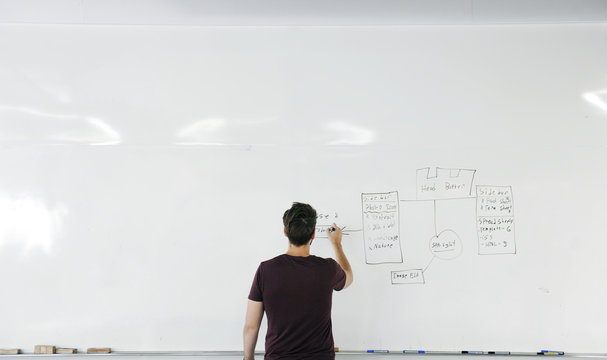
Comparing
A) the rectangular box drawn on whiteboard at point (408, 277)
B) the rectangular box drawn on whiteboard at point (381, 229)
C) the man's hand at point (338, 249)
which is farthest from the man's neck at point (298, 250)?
the rectangular box drawn on whiteboard at point (408, 277)

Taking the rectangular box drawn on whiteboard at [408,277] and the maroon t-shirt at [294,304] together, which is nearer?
the maroon t-shirt at [294,304]

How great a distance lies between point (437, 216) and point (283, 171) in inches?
33.5

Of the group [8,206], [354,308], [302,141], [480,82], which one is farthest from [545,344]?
[8,206]

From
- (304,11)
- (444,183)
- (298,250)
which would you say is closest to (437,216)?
(444,183)

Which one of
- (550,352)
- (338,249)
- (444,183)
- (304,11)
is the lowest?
(550,352)

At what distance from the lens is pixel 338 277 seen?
1784 mm

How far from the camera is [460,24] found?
2229 millimetres

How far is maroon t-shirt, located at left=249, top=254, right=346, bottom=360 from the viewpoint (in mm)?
1619

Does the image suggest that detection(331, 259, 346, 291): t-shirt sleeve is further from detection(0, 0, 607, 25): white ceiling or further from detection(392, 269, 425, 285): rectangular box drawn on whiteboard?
detection(0, 0, 607, 25): white ceiling

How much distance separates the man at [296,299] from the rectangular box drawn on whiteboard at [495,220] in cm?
91

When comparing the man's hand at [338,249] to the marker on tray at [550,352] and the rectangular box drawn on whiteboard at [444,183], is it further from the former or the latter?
the marker on tray at [550,352]

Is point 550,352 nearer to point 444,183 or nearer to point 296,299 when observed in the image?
point 444,183

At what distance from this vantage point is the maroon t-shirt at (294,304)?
162cm

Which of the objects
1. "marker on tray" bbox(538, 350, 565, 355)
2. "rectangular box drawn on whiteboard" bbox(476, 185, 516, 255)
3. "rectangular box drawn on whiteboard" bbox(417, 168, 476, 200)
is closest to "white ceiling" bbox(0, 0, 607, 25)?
"rectangular box drawn on whiteboard" bbox(417, 168, 476, 200)
